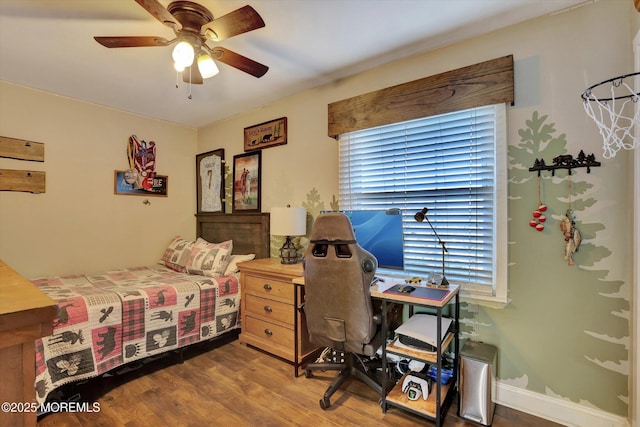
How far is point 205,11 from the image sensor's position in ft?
5.36

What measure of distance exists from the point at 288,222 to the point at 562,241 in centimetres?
197

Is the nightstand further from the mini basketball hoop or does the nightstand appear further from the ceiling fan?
the mini basketball hoop

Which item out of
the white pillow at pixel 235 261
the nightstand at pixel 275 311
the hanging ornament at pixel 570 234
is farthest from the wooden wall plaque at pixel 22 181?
the hanging ornament at pixel 570 234

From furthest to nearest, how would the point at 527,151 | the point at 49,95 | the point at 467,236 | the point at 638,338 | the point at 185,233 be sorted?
the point at 185,233, the point at 49,95, the point at 467,236, the point at 527,151, the point at 638,338

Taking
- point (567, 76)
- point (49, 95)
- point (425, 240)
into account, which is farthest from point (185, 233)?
point (567, 76)

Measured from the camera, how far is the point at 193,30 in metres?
1.69

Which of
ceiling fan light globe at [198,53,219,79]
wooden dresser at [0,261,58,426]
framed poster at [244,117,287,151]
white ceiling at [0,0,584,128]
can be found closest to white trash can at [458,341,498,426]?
wooden dresser at [0,261,58,426]

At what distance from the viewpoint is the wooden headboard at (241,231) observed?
3.23 metres

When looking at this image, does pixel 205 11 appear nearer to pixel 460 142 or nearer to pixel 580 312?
pixel 460 142

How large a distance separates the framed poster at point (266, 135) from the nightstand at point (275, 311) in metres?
1.32

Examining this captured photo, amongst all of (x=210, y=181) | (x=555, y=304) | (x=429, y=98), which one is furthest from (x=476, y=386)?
(x=210, y=181)

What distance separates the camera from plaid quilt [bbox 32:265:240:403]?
73.3 inches

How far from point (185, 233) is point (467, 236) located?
3.49m

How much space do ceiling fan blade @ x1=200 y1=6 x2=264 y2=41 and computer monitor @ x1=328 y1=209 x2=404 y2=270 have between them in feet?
4.50
